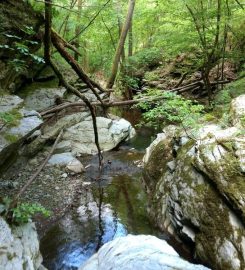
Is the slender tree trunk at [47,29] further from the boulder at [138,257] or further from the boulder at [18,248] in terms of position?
the boulder at [138,257]

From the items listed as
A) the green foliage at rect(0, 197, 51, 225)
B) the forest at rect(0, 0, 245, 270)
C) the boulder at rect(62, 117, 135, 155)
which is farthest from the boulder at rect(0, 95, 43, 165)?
the boulder at rect(62, 117, 135, 155)

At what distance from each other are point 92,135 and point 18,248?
7508mm

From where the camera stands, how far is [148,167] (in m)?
8.19

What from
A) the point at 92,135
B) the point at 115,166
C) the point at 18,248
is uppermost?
the point at 18,248

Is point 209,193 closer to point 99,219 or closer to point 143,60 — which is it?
point 99,219

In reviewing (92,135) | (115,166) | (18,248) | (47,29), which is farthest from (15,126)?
(92,135)

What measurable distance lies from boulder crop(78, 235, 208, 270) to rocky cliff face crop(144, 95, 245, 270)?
1247 millimetres

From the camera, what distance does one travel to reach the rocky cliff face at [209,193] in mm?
4605

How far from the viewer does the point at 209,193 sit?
5195 millimetres

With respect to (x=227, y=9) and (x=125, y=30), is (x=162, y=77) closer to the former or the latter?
(x=125, y=30)

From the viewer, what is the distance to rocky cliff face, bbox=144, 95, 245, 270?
4605mm

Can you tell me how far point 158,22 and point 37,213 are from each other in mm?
8886

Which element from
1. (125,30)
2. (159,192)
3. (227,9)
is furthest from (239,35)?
(159,192)

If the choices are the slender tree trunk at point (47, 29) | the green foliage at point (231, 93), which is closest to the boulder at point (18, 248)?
the slender tree trunk at point (47, 29)
